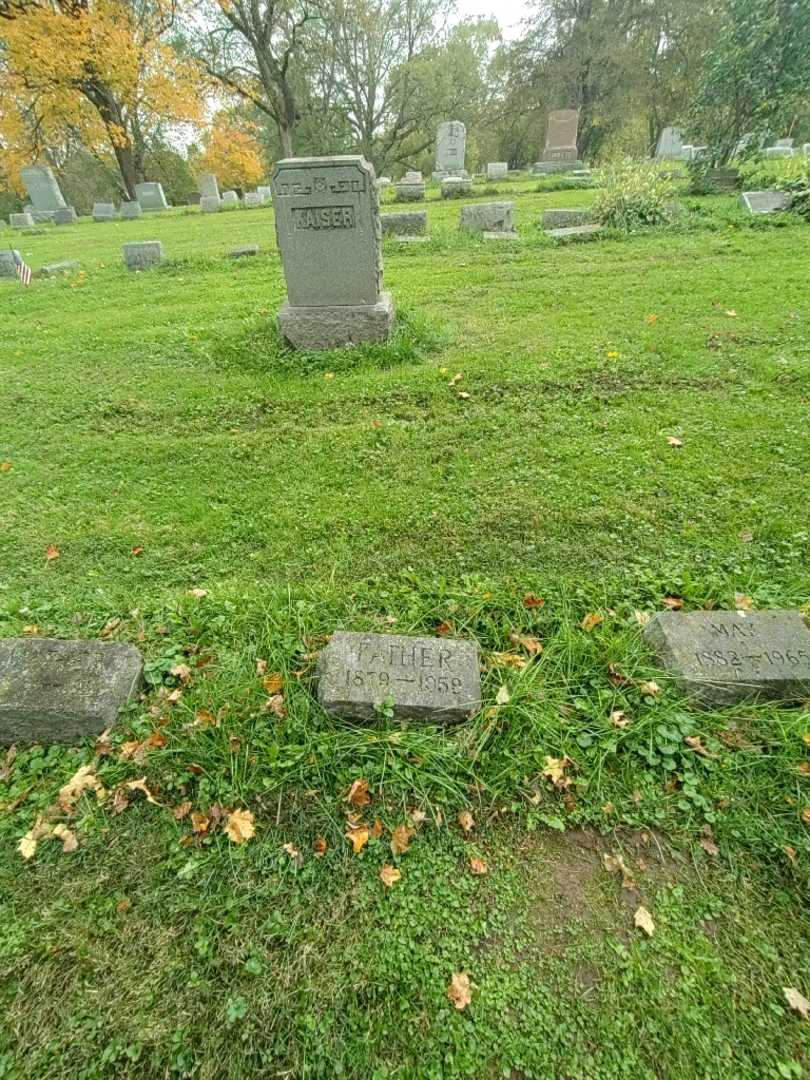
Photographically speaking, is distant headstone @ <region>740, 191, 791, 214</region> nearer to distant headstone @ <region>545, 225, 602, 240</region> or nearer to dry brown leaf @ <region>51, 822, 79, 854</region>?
distant headstone @ <region>545, 225, 602, 240</region>

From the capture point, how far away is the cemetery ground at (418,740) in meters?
1.64

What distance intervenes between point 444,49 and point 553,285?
111 ft

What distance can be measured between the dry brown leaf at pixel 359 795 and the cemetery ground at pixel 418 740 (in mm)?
12

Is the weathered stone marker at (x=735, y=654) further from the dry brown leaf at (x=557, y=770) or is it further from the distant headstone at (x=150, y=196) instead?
the distant headstone at (x=150, y=196)

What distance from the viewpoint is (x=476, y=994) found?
1.67 meters

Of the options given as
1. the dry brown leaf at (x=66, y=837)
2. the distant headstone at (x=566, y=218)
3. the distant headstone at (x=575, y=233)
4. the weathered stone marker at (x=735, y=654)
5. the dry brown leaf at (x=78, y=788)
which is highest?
the distant headstone at (x=566, y=218)

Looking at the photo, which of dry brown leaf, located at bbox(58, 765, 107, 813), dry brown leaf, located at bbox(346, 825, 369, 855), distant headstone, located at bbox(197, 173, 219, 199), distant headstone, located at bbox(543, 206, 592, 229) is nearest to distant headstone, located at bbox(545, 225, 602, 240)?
distant headstone, located at bbox(543, 206, 592, 229)

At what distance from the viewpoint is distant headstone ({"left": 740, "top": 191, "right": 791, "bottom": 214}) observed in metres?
9.95

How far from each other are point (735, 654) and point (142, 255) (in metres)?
11.9

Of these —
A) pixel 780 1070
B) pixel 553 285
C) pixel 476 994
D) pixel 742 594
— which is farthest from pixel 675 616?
pixel 553 285

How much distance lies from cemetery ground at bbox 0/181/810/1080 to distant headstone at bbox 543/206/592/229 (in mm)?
6024

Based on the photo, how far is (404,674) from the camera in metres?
2.38

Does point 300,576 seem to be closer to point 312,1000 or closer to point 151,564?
point 151,564

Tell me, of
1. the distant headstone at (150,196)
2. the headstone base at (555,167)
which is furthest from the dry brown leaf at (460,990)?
the distant headstone at (150,196)
